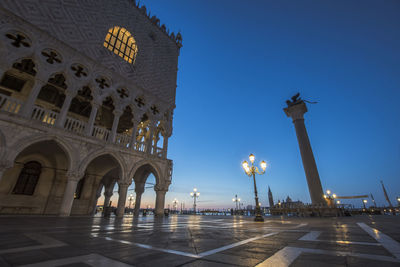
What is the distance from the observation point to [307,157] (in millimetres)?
22922

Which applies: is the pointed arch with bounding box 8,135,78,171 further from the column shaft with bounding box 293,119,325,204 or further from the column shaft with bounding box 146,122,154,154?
the column shaft with bounding box 293,119,325,204

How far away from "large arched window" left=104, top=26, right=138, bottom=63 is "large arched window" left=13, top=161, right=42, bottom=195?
35.7 ft

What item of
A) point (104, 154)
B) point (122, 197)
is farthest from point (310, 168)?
point (104, 154)

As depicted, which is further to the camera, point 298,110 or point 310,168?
point 298,110

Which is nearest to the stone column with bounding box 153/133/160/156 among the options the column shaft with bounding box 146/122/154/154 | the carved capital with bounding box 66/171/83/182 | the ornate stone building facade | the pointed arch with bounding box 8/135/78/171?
the ornate stone building facade

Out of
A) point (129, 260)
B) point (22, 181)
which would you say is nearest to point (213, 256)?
point (129, 260)

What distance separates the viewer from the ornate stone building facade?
9750 millimetres

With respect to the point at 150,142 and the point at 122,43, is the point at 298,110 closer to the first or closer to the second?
the point at 150,142

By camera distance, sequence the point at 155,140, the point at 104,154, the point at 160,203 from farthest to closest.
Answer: the point at 155,140, the point at 160,203, the point at 104,154

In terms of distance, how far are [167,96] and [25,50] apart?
34.8ft

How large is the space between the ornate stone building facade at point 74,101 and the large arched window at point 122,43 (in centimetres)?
9

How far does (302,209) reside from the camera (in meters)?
20.9

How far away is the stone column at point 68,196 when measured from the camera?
955cm

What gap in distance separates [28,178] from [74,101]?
689 cm
